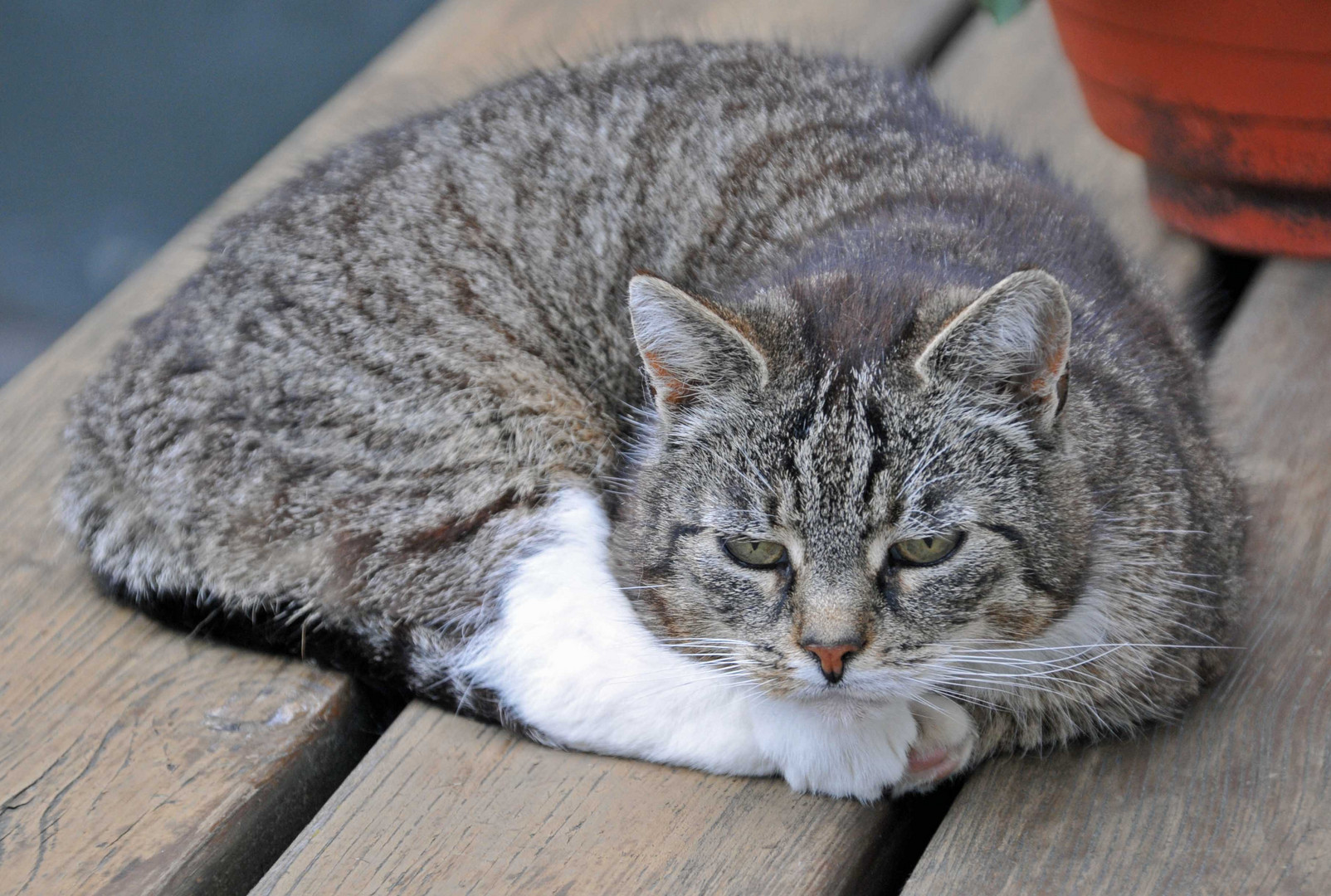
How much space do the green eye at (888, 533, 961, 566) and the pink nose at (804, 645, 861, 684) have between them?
0.48ft

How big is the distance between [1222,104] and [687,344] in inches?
62.5

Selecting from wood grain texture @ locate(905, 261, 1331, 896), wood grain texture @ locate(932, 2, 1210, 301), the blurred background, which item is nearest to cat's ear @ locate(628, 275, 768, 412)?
wood grain texture @ locate(905, 261, 1331, 896)

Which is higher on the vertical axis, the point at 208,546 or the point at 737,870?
the point at 208,546

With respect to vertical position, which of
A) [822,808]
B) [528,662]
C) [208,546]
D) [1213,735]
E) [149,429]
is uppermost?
[149,429]

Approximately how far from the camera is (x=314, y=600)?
2.29 m

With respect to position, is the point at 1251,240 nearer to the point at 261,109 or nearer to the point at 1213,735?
the point at 1213,735

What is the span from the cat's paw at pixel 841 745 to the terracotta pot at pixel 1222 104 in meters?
1.65

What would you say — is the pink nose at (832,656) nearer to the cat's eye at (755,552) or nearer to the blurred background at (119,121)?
the cat's eye at (755,552)

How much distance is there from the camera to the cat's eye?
1.92 meters

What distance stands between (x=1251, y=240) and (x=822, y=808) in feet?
6.31

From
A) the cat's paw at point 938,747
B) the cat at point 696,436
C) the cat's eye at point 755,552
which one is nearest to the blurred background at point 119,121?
the cat at point 696,436

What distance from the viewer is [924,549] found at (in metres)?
1.86

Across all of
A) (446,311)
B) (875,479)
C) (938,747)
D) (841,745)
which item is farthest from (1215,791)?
(446,311)

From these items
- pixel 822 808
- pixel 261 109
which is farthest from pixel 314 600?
pixel 261 109
